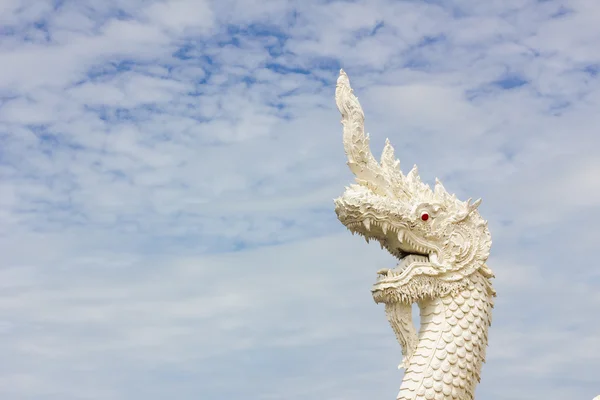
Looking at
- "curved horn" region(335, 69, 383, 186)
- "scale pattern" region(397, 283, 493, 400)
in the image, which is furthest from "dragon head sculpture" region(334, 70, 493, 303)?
"scale pattern" region(397, 283, 493, 400)

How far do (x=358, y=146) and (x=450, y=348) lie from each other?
237cm

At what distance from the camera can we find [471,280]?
8.99m

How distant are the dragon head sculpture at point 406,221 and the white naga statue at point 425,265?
11 millimetres

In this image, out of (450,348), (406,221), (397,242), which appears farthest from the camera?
(397,242)

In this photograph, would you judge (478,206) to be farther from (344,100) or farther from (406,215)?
(344,100)

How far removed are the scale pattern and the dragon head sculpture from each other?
25 centimetres

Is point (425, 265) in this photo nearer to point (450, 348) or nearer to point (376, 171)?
point (450, 348)

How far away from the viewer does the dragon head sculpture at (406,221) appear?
8844 mm

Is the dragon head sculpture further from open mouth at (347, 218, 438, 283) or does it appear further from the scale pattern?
the scale pattern

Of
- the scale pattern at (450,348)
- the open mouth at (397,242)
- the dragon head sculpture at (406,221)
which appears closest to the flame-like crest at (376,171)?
the dragon head sculpture at (406,221)

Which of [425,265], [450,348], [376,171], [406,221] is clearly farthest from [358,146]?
[450,348]

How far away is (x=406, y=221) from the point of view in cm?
890

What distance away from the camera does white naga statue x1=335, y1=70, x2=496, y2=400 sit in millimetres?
8648

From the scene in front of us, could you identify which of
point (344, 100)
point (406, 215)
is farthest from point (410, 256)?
point (344, 100)
